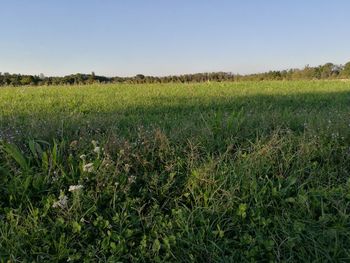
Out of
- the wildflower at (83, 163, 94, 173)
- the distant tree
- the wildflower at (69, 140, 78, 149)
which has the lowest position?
the wildflower at (83, 163, 94, 173)

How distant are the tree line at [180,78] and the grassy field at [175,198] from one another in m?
14.5

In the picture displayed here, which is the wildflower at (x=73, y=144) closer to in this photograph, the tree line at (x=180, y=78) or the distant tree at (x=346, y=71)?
the tree line at (x=180, y=78)

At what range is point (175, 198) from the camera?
3.09m

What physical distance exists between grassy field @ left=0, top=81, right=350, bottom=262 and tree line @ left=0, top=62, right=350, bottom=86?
14.5m

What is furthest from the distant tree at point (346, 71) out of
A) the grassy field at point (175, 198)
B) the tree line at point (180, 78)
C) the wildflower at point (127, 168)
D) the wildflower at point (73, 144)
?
the wildflower at point (127, 168)

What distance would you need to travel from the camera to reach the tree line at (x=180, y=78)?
19.5 m

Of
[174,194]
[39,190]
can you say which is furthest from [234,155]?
[39,190]

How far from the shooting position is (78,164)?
3373mm

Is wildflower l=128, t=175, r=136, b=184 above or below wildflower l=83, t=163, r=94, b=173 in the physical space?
below

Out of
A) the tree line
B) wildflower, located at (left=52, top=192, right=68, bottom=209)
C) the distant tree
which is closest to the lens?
wildflower, located at (left=52, top=192, right=68, bottom=209)

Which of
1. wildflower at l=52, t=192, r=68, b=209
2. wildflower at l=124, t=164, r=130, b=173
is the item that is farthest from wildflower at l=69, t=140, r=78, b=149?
wildflower at l=52, t=192, r=68, b=209

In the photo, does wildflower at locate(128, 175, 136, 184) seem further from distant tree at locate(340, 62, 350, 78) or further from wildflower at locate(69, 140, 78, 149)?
distant tree at locate(340, 62, 350, 78)

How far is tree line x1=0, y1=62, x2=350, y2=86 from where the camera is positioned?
19489mm

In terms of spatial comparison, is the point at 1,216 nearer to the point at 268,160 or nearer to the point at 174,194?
the point at 174,194
